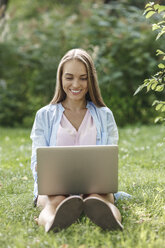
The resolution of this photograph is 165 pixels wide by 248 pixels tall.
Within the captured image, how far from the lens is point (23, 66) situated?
8156 mm

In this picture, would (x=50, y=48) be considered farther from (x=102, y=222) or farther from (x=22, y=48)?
(x=102, y=222)

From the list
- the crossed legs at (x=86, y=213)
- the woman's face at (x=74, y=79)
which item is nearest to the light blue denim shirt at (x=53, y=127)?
the woman's face at (x=74, y=79)

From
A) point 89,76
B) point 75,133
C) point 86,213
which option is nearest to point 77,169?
point 86,213

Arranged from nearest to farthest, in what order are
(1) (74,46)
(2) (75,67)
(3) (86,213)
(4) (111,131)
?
1. (3) (86,213)
2. (2) (75,67)
3. (4) (111,131)
4. (1) (74,46)

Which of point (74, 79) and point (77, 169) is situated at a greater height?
point (74, 79)

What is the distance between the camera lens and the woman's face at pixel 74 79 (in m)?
2.74

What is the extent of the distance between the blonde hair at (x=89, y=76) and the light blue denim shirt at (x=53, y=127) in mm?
57

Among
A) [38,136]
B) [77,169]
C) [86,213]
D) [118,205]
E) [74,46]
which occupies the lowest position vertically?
[118,205]

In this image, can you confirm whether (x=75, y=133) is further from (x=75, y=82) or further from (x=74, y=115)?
(x=75, y=82)

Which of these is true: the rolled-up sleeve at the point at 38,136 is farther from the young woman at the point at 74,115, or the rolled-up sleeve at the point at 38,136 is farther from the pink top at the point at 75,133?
the pink top at the point at 75,133

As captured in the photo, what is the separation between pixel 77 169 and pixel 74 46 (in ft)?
17.9

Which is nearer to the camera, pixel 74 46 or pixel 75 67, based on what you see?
pixel 75 67

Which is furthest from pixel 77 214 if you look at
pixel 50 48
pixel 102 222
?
pixel 50 48

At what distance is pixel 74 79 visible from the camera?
2.75 m
